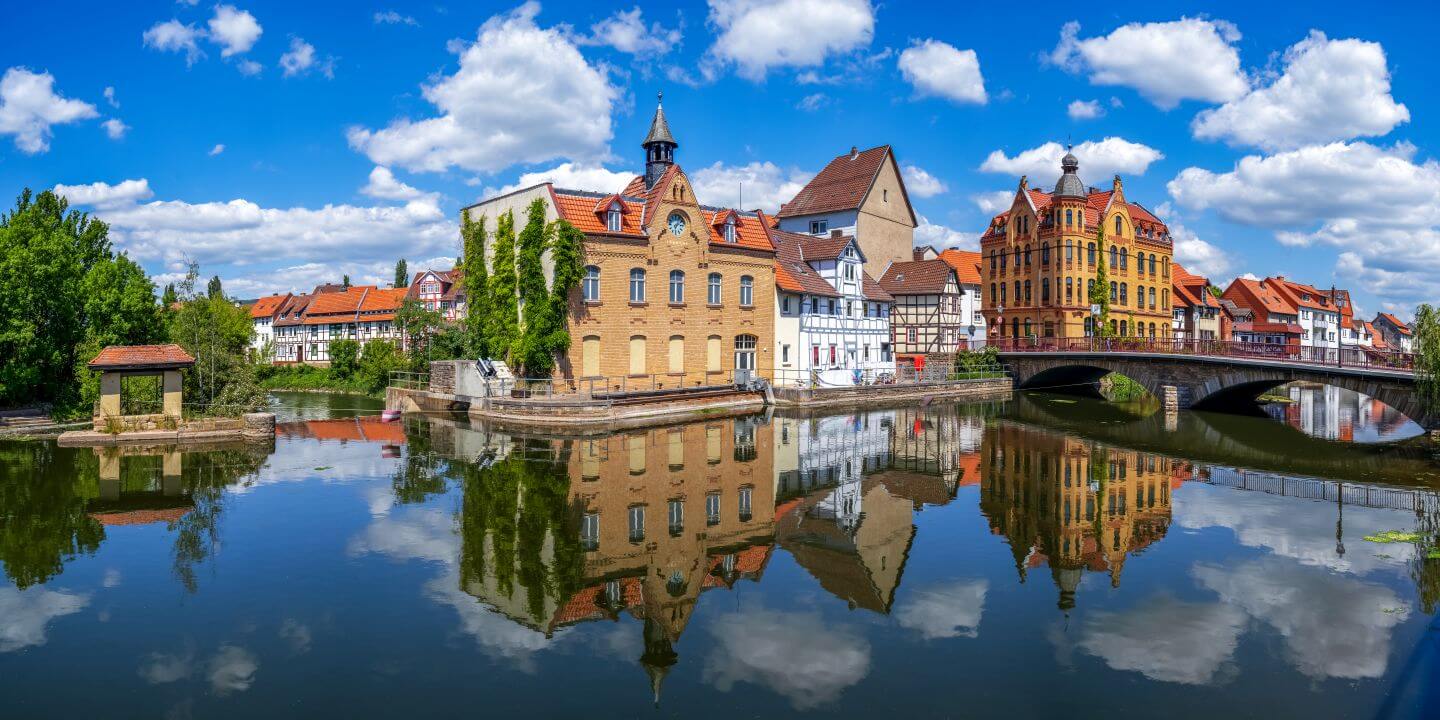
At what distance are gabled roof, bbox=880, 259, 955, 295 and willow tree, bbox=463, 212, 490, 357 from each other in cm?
2993

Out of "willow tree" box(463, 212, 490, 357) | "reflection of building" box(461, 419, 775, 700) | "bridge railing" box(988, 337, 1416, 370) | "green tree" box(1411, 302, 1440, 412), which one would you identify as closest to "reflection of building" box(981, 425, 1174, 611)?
"reflection of building" box(461, 419, 775, 700)

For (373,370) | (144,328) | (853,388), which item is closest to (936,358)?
(853,388)

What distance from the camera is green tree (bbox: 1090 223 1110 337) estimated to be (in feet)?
199

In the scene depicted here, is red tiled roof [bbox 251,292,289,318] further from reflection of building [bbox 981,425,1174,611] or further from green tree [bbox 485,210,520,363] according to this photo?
reflection of building [bbox 981,425,1174,611]

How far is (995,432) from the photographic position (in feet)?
107

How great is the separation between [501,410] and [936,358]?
31.7 m

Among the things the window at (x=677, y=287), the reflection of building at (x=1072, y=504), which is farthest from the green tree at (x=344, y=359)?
the reflection of building at (x=1072, y=504)

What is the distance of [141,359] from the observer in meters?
27.2

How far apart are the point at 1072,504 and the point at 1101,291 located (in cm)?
4768

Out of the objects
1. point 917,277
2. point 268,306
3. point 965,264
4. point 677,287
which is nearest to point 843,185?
point 917,277

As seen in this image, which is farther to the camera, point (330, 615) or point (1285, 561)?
point (1285, 561)

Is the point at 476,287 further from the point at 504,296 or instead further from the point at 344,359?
the point at 344,359

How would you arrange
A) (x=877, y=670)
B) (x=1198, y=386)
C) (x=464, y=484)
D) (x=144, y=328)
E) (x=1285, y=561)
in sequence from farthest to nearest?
(x=1198, y=386) < (x=144, y=328) < (x=464, y=484) < (x=1285, y=561) < (x=877, y=670)

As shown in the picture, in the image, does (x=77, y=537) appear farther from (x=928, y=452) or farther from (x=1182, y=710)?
(x=928, y=452)
